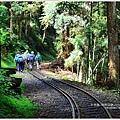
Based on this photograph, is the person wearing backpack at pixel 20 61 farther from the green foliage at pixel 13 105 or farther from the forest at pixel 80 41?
the green foliage at pixel 13 105

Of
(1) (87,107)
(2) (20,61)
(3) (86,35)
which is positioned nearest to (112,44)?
(3) (86,35)

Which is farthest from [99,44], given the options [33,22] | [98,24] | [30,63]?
[33,22]

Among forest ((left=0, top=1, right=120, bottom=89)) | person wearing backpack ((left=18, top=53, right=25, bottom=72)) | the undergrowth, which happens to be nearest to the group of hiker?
person wearing backpack ((left=18, top=53, right=25, bottom=72))

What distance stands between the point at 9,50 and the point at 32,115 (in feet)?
80.5

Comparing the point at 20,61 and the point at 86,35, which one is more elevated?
the point at 86,35

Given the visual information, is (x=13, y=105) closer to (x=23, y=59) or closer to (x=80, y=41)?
(x=23, y=59)

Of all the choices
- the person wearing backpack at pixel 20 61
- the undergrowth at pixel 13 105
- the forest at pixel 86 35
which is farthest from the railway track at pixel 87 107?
the person wearing backpack at pixel 20 61

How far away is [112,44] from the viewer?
17172mm

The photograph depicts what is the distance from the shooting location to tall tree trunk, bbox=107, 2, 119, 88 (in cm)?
1695

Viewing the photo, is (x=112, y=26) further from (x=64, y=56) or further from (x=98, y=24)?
(x=64, y=56)

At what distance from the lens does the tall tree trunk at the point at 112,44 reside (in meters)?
17.0

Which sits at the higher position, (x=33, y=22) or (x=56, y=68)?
(x=33, y=22)

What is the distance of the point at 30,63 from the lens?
2642 cm

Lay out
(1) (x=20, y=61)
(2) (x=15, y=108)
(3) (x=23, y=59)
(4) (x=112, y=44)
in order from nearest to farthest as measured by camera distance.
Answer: (2) (x=15, y=108)
(4) (x=112, y=44)
(1) (x=20, y=61)
(3) (x=23, y=59)
